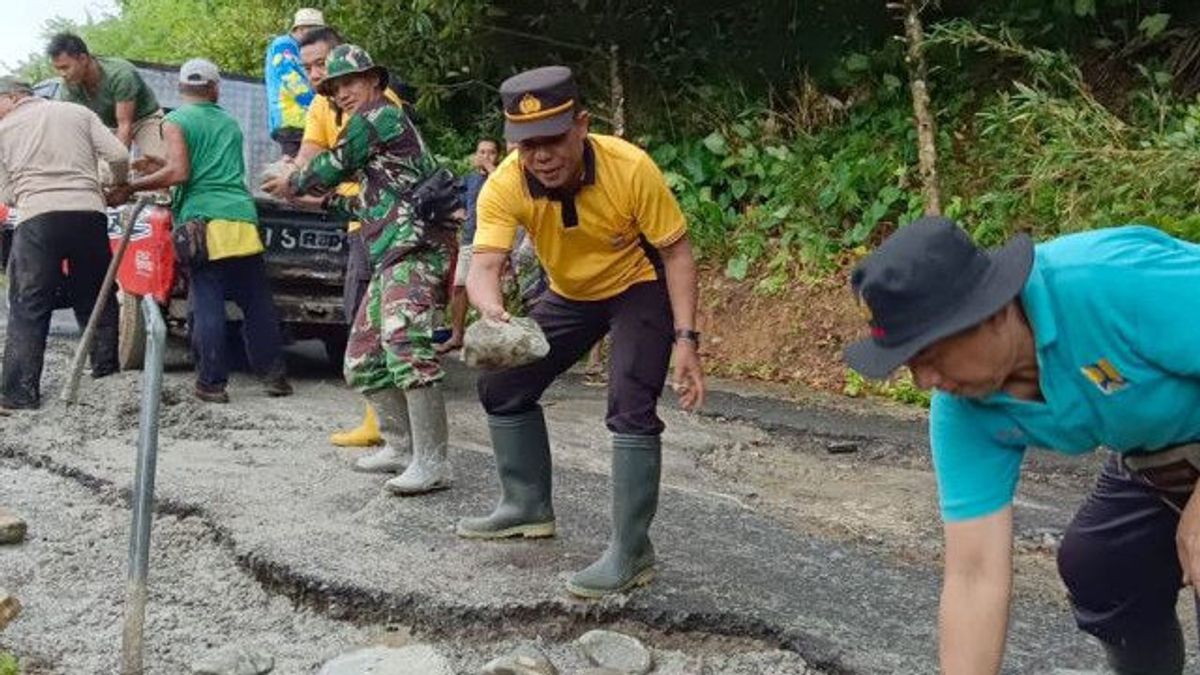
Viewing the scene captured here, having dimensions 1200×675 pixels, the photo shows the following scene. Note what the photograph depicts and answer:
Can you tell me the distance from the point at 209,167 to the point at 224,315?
2.59 feet

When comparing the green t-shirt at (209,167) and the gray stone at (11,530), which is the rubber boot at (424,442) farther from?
the green t-shirt at (209,167)

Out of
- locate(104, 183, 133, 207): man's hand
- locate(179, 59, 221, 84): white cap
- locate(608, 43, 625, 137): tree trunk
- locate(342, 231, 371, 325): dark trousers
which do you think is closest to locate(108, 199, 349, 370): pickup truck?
locate(104, 183, 133, 207): man's hand

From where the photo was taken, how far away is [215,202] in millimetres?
6930

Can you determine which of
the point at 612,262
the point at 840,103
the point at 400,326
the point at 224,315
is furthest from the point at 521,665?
the point at 840,103

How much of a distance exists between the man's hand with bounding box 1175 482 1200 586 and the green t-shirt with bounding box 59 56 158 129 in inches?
266

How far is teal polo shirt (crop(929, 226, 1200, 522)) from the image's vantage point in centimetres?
222

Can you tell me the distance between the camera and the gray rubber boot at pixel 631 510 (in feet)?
12.8

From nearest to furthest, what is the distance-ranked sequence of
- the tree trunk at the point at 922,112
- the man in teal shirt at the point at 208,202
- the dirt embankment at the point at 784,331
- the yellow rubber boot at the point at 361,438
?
the yellow rubber boot at the point at 361,438
the man in teal shirt at the point at 208,202
the dirt embankment at the point at 784,331
the tree trunk at the point at 922,112

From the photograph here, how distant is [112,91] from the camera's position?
25.1 feet

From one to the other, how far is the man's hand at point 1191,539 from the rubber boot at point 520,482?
2.42 metres

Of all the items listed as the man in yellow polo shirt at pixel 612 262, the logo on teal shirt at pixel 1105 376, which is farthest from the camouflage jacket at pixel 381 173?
the logo on teal shirt at pixel 1105 376

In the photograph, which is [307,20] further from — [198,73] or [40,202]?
[40,202]

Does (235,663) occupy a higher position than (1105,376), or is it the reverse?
(1105,376)

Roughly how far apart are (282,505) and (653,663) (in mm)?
1887
